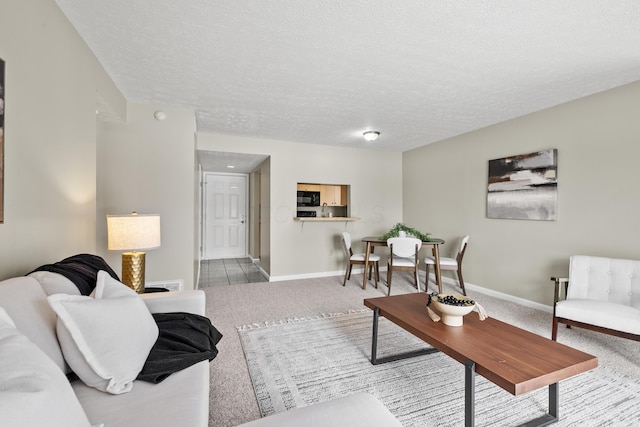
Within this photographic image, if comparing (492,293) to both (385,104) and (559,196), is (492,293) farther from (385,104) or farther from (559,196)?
(385,104)

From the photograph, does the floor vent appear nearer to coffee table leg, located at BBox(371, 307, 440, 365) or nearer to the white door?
coffee table leg, located at BBox(371, 307, 440, 365)

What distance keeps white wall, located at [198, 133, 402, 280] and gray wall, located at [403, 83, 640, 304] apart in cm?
106

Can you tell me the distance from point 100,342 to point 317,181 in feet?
14.3

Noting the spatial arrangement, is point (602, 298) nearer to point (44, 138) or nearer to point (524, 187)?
point (524, 187)

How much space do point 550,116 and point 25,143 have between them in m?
4.68

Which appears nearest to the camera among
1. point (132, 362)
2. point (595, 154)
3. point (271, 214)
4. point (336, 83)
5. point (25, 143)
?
point (132, 362)

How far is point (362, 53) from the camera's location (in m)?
2.28

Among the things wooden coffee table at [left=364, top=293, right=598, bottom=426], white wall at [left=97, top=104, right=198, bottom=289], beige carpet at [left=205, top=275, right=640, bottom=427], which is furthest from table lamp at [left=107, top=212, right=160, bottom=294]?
wooden coffee table at [left=364, top=293, right=598, bottom=426]

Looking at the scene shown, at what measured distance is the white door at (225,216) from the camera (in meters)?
7.11

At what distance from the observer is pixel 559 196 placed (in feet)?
10.8

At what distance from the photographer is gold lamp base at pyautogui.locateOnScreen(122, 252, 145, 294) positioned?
7.72 feet

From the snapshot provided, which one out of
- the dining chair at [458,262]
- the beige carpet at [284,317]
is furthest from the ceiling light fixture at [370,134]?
the beige carpet at [284,317]

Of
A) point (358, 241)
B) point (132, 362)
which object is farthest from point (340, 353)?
point (358, 241)

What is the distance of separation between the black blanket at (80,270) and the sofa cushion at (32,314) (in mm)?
277
